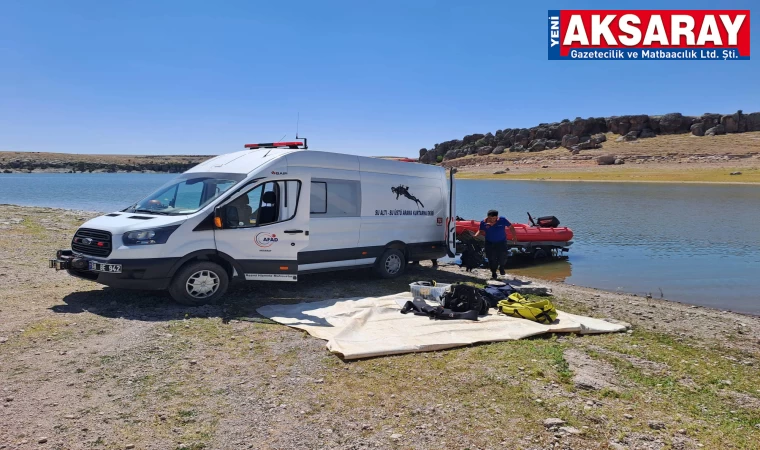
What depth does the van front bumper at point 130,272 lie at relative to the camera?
8.13 metres

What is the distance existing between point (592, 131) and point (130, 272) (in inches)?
5865

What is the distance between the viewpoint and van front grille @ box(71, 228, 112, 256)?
27.1 ft

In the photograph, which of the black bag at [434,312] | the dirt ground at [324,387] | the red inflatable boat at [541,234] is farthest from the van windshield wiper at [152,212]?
the red inflatable boat at [541,234]

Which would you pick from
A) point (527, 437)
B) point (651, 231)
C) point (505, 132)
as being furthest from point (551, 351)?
point (505, 132)

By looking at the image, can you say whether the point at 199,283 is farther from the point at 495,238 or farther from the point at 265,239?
the point at 495,238

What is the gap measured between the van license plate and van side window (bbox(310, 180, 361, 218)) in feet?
11.1

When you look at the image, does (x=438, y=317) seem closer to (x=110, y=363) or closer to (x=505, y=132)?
(x=110, y=363)

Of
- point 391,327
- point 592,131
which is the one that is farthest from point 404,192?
point 592,131

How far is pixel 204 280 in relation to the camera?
8711mm

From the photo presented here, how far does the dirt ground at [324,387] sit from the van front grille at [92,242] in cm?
79

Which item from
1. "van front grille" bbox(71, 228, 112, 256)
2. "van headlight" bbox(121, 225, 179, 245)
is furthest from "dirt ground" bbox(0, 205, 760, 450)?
"van headlight" bbox(121, 225, 179, 245)

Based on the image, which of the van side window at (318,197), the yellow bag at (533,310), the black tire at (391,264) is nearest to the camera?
the yellow bag at (533,310)

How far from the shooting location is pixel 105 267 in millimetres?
8133

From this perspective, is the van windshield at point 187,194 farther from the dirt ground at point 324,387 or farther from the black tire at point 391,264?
the black tire at point 391,264
